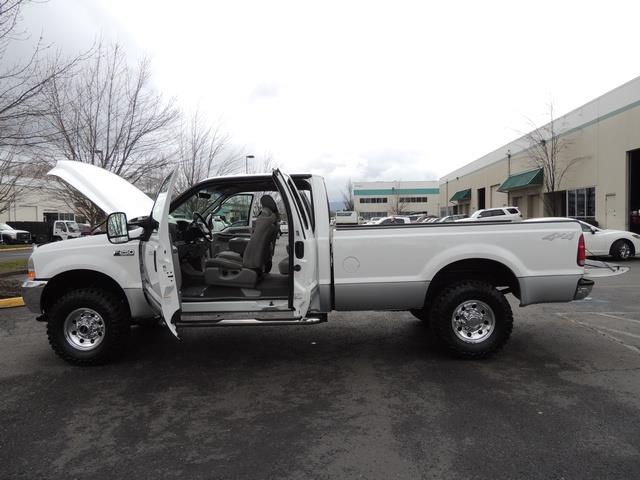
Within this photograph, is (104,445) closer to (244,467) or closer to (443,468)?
(244,467)

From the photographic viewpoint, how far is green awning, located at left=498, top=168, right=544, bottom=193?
28297 millimetres

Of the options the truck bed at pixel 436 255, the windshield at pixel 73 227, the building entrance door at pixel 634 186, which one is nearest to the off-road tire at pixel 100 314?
the truck bed at pixel 436 255

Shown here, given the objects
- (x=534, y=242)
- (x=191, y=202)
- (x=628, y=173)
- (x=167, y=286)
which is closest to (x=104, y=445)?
(x=167, y=286)

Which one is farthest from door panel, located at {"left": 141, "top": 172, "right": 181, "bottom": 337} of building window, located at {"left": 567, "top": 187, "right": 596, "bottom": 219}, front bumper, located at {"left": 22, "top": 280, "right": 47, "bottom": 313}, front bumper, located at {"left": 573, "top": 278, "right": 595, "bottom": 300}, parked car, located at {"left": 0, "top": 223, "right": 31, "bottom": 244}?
parked car, located at {"left": 0, "top": 223, "right": 31, "bottom": 244}

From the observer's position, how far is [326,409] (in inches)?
148

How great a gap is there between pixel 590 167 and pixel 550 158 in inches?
153

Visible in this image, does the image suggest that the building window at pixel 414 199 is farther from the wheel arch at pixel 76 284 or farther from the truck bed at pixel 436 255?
the wheel arch at pixel 76 284

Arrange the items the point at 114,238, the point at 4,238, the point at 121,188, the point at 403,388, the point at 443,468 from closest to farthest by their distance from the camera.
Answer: the point at 443,468 < the point at 403,388 < the point at 114,238 < the point at 121,188 < the point at 4,238

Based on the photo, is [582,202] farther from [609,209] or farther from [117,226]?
[117,226]

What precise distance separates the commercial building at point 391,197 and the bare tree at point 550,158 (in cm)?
6166

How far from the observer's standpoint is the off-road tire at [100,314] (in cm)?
472

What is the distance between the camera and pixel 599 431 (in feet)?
10.8

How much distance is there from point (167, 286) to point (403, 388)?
2.40 meters

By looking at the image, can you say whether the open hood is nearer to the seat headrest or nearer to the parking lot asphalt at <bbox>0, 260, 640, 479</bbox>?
the seat headrest
